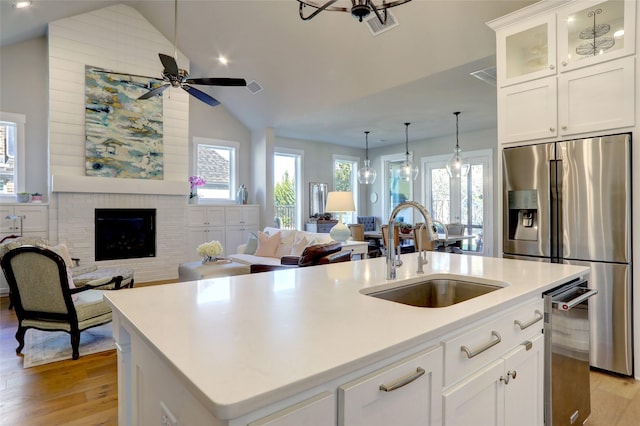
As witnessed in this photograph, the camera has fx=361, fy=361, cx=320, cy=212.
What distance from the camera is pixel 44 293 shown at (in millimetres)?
2994

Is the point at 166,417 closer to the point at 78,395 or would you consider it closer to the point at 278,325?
the point at 278,325

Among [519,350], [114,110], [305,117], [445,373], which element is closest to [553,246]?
[519,350]

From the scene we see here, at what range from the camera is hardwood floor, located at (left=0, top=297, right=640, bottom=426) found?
2115 mm

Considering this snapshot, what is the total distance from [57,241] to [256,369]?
584 centimetres

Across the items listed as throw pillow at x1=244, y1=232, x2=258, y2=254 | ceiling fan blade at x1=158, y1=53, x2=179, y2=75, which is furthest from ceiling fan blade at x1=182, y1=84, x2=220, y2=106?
throw pillow at x1=244, y1=232, x2=258, y2=254

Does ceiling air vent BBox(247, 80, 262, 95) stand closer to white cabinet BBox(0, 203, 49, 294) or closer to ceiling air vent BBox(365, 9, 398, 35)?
ceiling air vent BBox(365, 9, 398, 35)

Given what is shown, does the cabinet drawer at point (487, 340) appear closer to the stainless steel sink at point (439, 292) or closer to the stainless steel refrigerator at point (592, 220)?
the stainless steel sink at point (439, 292)

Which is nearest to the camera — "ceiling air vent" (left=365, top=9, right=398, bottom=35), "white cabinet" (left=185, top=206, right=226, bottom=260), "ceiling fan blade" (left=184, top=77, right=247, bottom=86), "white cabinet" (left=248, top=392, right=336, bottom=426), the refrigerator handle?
"white cabinet" (left=248, top=392, right=336, bottom=426)

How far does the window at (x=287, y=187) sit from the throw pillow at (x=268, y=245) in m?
2.46

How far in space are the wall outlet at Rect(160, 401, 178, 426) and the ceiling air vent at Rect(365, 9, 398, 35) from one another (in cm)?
439

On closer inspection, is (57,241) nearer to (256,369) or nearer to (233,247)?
(233,247)

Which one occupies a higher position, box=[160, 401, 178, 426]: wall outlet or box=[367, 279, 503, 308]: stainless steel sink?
box=[367, 279, 503, 308]: stainless steel sink

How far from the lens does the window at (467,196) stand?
24.0 feet

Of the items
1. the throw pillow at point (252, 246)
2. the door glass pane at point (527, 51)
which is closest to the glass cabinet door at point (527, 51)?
the door glass pane at point (527, 51)
